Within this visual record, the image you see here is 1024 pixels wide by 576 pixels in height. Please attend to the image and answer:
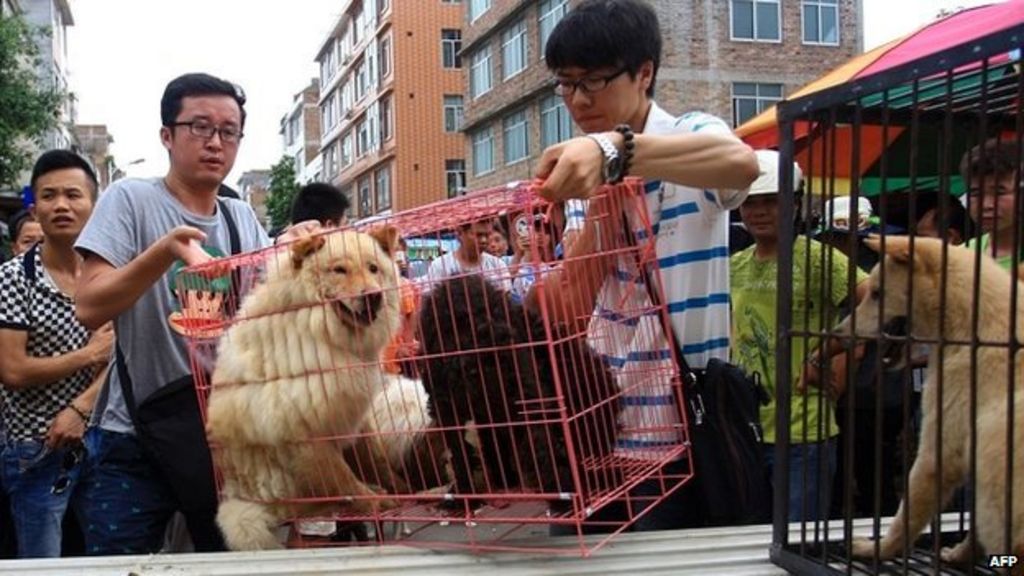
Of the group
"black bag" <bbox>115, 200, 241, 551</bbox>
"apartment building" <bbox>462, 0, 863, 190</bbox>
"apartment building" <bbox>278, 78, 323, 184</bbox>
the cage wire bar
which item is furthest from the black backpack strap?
"apartment building" <bbox>278, 78, 323, 184</bbox>

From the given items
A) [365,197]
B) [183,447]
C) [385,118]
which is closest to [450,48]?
[385,118]

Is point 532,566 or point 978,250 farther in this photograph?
point 532,566

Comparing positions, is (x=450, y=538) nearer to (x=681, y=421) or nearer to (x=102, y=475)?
(x=681, y=421)

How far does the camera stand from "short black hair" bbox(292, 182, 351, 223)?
5348mm

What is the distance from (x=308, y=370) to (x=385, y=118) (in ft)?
131

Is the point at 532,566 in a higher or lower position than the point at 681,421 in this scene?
lower

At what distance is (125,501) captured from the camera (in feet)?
8.21

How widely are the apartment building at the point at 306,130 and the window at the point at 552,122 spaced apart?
38.3 m

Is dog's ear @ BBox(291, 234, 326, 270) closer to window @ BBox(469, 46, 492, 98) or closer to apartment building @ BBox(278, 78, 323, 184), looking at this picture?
window @ BBox(469, 46, 492, 98)

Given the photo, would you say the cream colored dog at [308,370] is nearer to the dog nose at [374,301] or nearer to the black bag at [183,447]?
the dog nose at [374,301]

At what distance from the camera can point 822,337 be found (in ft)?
5.11

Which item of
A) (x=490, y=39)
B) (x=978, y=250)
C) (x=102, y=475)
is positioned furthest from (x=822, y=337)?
(x=490, y=39)

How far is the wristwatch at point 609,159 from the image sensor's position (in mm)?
1615

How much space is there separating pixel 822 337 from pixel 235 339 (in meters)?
1.22
